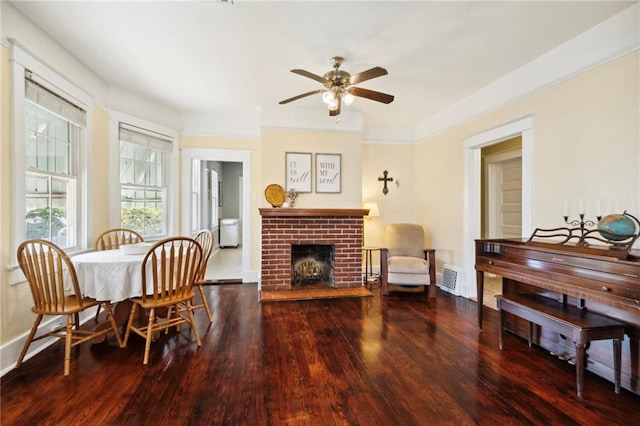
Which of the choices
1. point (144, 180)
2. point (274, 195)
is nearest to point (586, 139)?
point (274, 195)

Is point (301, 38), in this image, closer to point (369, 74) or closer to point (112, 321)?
point (369, 74)

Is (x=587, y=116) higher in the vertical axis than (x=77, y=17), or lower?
→ lower

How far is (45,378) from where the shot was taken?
1958mm

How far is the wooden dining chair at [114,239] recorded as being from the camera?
3104 mm

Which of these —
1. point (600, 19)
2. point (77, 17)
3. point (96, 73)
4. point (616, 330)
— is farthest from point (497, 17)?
point (96, 73)

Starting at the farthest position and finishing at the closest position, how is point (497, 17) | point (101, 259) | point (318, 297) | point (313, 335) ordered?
1. point (318, 297)
2. point (313, 335)
3. point (101, 259)
4. point (497, 17)

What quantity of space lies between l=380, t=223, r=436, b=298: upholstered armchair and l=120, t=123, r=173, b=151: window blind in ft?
11.4

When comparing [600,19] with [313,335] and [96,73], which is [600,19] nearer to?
[313,335]

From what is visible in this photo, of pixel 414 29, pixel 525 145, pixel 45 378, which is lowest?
pixel 45 378

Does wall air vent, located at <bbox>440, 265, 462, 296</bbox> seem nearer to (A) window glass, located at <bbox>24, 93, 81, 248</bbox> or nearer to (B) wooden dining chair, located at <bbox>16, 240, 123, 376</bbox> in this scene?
(B) wooden dining chair, located at <bbox>16, 240, 123, 376</bbox>

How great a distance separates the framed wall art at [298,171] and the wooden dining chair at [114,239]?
202cm

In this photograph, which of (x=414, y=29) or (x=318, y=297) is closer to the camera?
(x=414, y=29)

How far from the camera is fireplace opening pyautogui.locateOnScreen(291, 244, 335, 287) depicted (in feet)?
14.0

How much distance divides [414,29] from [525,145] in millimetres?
1700
